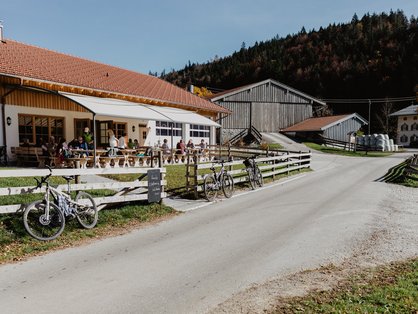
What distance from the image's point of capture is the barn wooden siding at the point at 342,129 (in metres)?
41.0

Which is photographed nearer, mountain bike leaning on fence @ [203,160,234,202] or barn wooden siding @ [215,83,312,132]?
mountain bike leaning on fence @ [203,160,234,202]

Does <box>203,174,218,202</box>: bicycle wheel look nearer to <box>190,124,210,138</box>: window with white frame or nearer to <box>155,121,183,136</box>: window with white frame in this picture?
<box>155,121,183,136</box>: window with white frame

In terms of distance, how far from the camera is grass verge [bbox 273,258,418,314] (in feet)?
12.3

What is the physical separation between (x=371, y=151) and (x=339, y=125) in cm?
606

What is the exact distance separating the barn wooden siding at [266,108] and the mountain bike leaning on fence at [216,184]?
27330 millimetres

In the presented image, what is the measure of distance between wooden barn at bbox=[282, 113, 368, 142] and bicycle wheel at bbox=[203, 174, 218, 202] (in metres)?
31.1

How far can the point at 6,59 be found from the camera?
49.6ft

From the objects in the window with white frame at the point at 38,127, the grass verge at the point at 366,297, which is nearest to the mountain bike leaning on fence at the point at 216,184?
the grass verge at the point at 366,297

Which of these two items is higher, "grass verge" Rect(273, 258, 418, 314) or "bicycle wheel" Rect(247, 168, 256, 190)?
"bicycle wheel" Rect(247, 168, 256, 190)

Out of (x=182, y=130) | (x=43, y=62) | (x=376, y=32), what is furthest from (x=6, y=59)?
(x=376, y=32)

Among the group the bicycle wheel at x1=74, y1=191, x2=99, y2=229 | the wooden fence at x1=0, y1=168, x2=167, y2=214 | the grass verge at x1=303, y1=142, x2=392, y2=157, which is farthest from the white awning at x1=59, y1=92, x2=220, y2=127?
the grass verge at x1=303, y1=142, x2=392, y2=157

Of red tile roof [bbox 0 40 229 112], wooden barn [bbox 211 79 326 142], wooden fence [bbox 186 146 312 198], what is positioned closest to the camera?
wooden fence [bbox 186 146 312 198]

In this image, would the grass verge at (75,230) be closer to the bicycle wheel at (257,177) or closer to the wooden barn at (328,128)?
the bicycle wheel at (257,177)

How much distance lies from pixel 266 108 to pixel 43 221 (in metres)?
37.4
